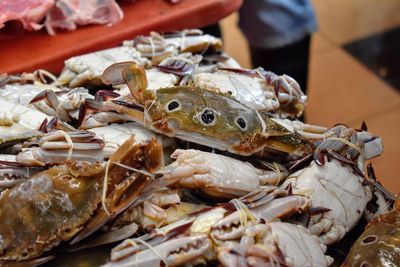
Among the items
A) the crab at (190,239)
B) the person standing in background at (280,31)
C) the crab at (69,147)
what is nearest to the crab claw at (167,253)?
the crab at (190,239)

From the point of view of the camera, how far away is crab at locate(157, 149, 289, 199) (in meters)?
1.24

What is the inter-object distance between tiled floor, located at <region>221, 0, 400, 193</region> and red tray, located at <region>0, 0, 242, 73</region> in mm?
1377

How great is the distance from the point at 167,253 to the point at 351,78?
2.75 metres

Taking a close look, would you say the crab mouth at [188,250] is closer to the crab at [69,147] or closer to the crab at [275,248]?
the crab at [275,248]

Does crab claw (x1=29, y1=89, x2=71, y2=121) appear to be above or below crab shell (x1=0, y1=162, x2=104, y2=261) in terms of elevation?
below

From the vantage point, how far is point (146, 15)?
6.88 feet

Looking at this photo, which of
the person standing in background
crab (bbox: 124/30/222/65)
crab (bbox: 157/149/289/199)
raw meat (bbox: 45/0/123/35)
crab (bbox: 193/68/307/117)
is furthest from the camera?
the person standing in background

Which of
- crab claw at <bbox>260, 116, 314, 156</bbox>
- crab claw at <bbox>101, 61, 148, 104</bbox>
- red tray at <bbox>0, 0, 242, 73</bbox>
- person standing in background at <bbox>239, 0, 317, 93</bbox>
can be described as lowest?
person standing in background at <bbox>239, 0, 317, 93</bbox>

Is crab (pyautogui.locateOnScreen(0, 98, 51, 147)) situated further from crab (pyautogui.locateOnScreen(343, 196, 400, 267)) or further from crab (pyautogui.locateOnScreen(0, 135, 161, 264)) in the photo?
crab (pyautogui.locateOnScreen(343, 196, 400, 267))

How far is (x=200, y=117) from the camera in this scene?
Result: 133 cm

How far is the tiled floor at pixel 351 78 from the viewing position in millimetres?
3221

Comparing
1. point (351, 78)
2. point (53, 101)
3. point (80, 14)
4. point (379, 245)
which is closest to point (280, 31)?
point (351, 78)

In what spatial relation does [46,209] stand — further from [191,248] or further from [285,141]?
[285,141]

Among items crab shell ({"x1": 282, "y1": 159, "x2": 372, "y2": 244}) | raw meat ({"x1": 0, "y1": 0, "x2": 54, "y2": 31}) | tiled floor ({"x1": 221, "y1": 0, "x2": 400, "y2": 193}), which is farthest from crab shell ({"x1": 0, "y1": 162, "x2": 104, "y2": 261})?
tiled floor ({"x1": 221, "y1": 0, "x2": 400, "y2": 193})
